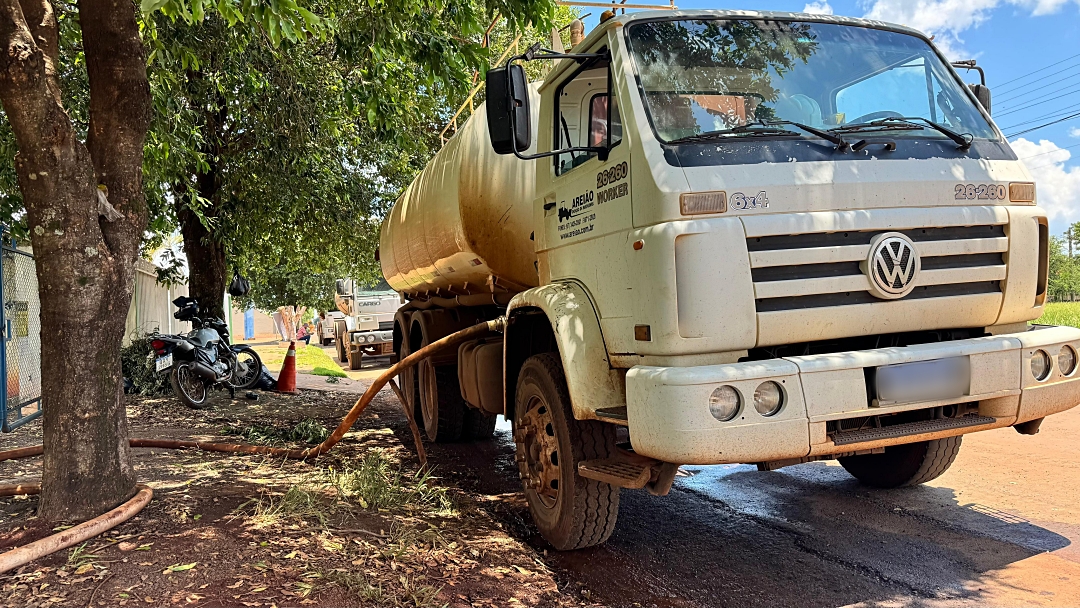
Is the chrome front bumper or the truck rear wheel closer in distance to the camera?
the chrome front bumper

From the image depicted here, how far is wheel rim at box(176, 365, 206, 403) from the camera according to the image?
9906 mm

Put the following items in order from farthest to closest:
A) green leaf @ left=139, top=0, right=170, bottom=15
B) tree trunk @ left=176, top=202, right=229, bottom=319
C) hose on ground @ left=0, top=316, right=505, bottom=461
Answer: tree trunk @ left=176, top=202, right=229, bottom=319, hose on ground @ left=0, top=316, right=505, bottom=461, green leaf @ left=139, top=0, right=170, bottom=15

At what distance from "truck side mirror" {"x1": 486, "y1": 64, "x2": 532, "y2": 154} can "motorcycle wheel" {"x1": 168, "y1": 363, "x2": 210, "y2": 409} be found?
7.22m

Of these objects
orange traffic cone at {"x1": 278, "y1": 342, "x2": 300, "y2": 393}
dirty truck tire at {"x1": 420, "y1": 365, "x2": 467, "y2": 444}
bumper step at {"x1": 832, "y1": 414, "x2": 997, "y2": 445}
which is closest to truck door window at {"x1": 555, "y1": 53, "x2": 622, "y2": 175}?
bumper step at {"x1": 832, "y1": 414, "x2": 997, "y2": 445}

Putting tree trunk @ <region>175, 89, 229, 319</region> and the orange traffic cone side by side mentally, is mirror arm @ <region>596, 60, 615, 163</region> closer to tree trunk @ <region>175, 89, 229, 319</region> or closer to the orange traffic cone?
the orange traffic cone

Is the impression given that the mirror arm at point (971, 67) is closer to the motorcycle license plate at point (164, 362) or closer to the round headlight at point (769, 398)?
the round headlight at point (769, 398)

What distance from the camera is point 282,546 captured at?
13.3 feet

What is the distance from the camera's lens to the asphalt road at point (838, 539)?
3.75 metres

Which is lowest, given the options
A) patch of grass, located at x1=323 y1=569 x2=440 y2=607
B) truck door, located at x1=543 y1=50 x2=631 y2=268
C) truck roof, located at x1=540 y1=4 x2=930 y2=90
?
patch of grass, located at x1=323 y1=569 x2=440 y2=607

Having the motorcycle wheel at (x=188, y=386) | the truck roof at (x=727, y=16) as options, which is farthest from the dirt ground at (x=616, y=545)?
the motorcycle wheel at (x=188, y=386)

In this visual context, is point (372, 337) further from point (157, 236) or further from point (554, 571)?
point (554, 571)

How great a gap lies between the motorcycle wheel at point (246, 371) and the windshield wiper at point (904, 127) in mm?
9302

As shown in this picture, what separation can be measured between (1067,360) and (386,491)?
156 inches

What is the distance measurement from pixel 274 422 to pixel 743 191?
7183 mm
